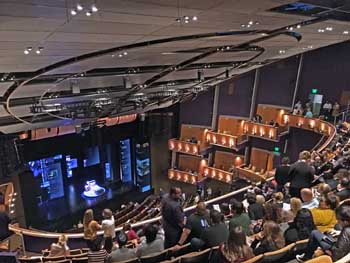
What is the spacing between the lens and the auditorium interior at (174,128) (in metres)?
5.35

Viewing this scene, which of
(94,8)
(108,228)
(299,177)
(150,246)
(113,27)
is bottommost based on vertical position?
(108,228)

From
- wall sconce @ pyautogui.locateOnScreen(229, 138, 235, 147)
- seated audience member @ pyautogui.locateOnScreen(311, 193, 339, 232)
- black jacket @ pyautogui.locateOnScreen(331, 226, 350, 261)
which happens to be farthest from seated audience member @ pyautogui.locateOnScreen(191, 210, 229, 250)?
wall sconce @ pyautogui.locateOnScreen(229, 138, 235, 147)

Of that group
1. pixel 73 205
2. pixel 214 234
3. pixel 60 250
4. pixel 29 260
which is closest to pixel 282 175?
pixel 214 234

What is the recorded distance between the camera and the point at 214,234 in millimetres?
5320

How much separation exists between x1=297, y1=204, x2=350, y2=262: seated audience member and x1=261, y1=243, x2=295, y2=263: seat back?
0.37 feet

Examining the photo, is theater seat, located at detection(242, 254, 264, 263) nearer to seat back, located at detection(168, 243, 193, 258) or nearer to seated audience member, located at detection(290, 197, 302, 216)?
seat back, located at detection(168, 243, 193, 258)

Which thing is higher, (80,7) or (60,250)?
(80,7)

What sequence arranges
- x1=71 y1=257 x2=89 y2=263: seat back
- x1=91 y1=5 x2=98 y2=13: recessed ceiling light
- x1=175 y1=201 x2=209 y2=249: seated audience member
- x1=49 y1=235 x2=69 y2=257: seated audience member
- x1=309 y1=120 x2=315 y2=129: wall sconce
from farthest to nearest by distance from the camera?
x1=309 y1=120 x2=315 y2=129: wall sconce, x1=49 y1=235 x2=69 y2=257: seated audience member, x1=71 y1=257 x2=89 y2=263: seat back, x1=175 y1=201 x2=209 y2=249: seated audience member, x1=91 y1=5 x2=98 y2=13: recessed ceiling light

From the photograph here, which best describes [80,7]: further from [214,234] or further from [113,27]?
[214,234]

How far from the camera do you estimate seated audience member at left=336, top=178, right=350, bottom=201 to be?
20.6ft

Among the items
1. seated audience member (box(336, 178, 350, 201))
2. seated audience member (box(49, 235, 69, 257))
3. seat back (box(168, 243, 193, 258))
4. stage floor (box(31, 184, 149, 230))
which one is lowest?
stage floor (box(31, 184, 149, 230))

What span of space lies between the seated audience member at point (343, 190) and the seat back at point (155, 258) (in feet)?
8.88

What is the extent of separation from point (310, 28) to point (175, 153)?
1438 cm

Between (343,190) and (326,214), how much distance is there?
4.21ft
